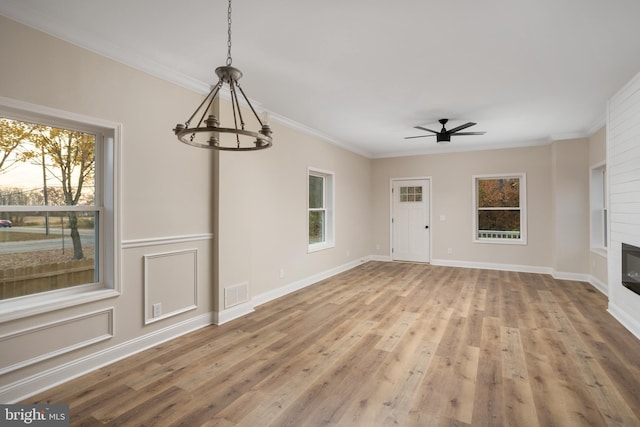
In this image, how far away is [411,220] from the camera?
25.7 ft

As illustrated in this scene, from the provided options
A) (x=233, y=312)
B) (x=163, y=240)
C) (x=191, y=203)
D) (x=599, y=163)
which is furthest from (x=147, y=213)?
(x=599, y=163)

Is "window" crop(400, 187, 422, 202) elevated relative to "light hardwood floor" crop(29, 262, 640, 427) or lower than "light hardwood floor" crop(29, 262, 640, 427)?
elevated

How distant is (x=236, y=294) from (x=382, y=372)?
6.64ft

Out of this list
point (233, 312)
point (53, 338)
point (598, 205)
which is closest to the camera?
point (53, 338)

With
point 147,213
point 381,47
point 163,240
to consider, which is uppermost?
point 381,47

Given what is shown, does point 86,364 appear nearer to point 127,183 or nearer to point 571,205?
point 127,183

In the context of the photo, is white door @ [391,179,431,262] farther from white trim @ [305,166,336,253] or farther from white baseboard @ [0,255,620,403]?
white baseboard @ [0,255,620,403]

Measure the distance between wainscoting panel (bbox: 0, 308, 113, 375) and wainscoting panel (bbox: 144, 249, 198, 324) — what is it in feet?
1.27

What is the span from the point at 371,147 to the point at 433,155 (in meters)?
1.44

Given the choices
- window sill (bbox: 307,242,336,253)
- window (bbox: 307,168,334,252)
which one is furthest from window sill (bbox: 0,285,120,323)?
window (bbox: 307,168,334,252)

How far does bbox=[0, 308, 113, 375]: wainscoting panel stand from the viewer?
227 cm

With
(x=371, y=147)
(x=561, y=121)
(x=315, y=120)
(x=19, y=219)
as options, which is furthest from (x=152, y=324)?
(x=561, y=121)

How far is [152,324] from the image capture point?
317 cm

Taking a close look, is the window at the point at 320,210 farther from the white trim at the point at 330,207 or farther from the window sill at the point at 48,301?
the window sill at the point at 48,301
